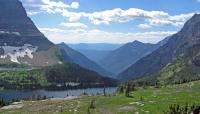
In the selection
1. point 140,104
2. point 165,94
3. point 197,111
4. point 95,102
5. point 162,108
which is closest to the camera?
point 197,111

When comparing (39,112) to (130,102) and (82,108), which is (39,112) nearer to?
(82,108)

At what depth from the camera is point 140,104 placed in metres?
118

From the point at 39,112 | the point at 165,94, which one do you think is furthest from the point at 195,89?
the point at 39,112

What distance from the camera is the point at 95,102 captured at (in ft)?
424

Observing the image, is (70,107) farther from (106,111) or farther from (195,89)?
(195,89)

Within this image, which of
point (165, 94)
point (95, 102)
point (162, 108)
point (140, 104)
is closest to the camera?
point (162, 108)

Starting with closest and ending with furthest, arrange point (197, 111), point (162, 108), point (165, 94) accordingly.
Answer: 1. point (197, 111)
2. point (162, 108)
3. point (165, 94)

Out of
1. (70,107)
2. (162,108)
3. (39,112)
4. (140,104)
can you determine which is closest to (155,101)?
(140,104)

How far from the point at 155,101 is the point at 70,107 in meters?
23.7

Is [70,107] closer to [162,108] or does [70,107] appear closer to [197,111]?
[162,108]

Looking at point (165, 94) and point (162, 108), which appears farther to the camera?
point (165, 94)

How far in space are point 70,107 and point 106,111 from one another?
601 inches

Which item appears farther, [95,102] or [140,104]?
[95,102]

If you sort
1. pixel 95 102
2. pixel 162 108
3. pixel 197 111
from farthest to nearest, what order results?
1. pixel 95 102
2. pixel 162 108
3. pixel 197 111
